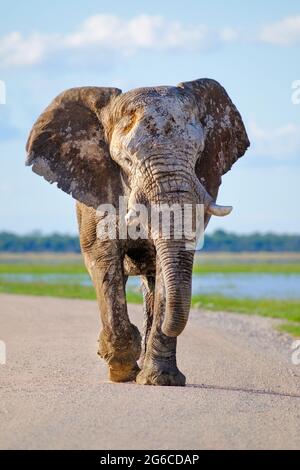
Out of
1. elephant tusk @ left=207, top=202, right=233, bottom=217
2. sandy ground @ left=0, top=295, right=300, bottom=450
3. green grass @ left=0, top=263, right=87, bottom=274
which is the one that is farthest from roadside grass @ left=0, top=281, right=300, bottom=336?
green grass @ left=0, top=263, right=87, bottom=274

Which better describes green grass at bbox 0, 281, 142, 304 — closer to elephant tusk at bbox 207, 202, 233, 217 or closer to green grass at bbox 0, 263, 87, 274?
elephant tusk at bbox 207, 202, 233, 217

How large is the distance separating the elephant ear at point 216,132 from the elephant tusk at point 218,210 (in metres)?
1.12

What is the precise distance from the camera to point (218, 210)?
41.1 feet

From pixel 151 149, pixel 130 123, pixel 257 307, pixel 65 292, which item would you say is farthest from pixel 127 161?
pixel 65 292

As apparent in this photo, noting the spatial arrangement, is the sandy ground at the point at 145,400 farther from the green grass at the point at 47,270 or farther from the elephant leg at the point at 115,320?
the green grass at the point at 47,270

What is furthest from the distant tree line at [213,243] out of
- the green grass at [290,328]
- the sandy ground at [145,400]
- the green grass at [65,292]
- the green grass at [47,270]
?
the sandy ground at [145,400]

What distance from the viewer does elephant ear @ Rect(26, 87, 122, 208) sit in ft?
45.3

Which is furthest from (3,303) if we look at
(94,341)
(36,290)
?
(36,290)

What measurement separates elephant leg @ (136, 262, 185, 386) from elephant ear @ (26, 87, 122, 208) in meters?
1.43

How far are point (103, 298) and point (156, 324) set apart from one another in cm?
69

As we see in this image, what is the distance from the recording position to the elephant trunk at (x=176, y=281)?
12109mm

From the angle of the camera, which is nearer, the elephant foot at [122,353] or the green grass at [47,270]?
the elephant foot at [122,353]

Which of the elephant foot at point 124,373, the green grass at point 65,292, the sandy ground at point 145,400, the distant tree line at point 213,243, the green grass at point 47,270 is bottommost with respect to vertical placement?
the sandy ground at point 145,400

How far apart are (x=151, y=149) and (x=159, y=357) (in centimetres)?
221
